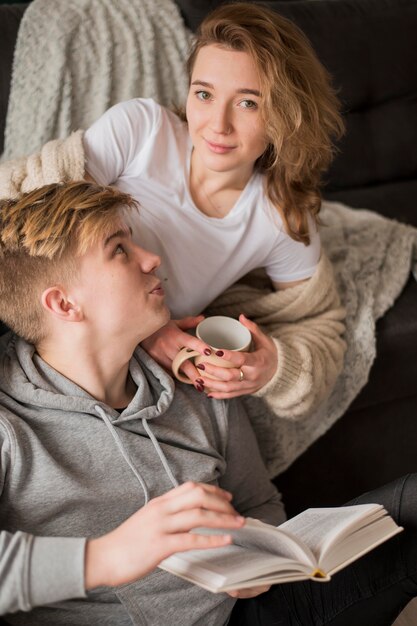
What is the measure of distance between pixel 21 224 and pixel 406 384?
1.08 meters

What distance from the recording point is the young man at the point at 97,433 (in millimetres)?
1235

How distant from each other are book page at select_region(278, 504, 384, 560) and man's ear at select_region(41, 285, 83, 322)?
0.48 m

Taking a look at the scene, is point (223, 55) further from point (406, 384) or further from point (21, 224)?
point (406, 384)

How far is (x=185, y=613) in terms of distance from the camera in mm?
1288

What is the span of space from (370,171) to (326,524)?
4.84 ft

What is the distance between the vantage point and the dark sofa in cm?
187

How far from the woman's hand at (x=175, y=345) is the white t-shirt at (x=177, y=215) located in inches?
4.9

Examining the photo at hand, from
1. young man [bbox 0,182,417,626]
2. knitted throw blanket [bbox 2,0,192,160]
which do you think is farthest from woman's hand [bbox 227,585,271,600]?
knitted throw blanket [bbox 2,0,192,160]

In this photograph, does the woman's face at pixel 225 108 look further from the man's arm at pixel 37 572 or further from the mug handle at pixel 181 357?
the man's arm at pixel 37 572

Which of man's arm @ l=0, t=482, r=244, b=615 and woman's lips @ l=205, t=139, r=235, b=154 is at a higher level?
woman's lips @ l=205, t=139, r=235, b=154

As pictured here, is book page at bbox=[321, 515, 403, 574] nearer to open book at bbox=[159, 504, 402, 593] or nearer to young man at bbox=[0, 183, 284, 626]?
open book at bbox=[159, 504, 402, 593]

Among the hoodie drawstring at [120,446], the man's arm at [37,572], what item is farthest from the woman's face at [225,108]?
the man's arm at [37,572]

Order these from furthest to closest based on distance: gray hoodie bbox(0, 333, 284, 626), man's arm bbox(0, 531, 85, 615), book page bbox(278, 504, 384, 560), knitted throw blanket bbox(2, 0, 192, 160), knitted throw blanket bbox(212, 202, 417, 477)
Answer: knitted throw blanket bbox(2, 0, 192, 160) < knitted throw blanket bbox(212, 202, 417, 477) < gray hoodie bbox(0, 333, 284, 626) < book page bbox(278, 504, 384, 560) < man's arm bbox(0, 531, 85, 615)

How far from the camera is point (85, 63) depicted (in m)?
1.88
